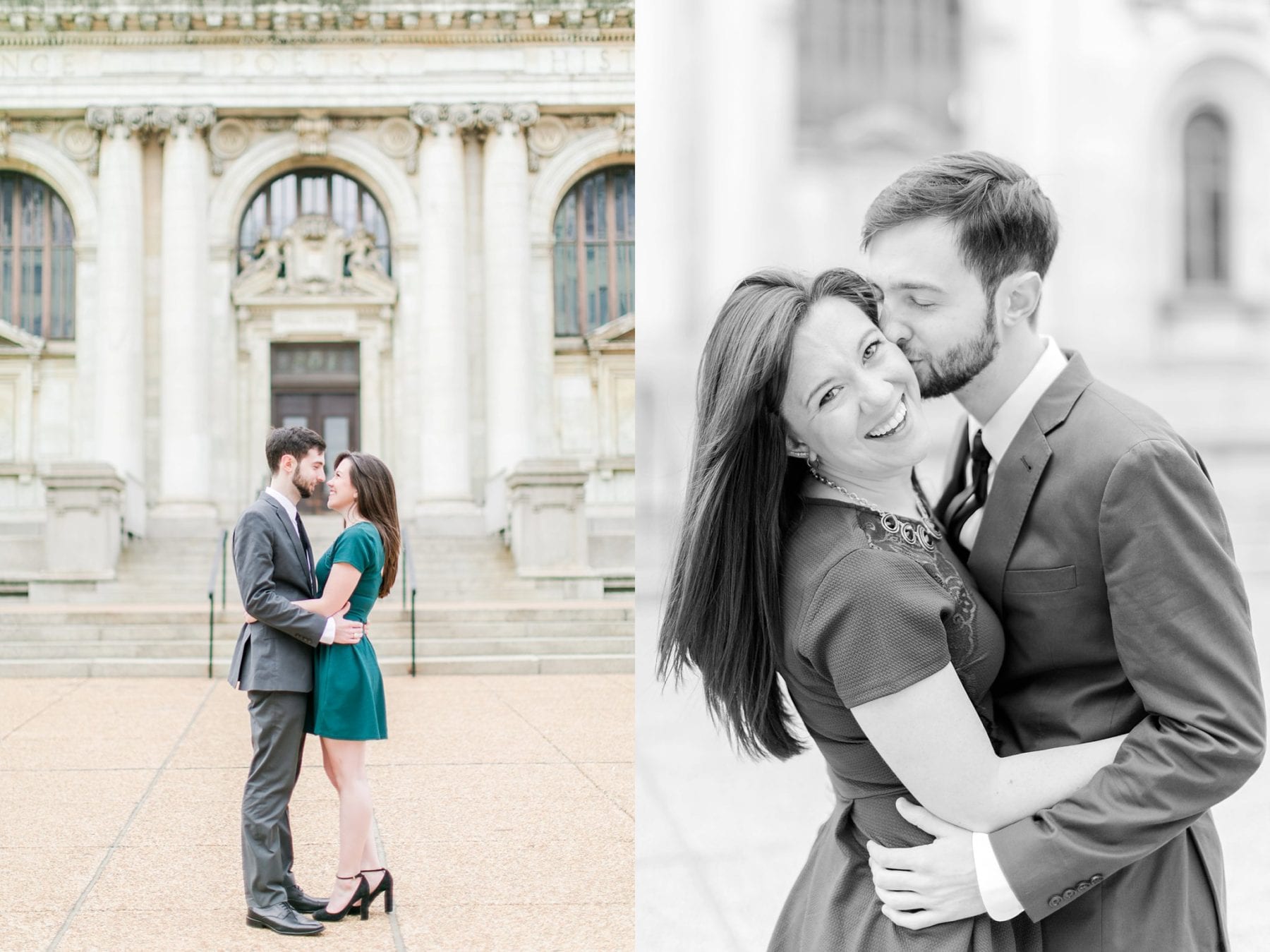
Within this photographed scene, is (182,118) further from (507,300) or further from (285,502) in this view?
(285,502)

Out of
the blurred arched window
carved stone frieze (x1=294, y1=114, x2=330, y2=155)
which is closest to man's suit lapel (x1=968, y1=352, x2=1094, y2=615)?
the blurred arched window

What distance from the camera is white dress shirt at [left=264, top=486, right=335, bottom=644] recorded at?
3625 millimetres

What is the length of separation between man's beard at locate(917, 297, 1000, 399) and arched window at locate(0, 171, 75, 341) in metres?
16.1

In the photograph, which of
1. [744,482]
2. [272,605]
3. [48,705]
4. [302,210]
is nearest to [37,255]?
[302,210]

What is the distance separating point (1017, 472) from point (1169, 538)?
235mm

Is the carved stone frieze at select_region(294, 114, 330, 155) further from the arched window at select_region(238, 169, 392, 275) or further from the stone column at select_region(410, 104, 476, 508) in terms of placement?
the stone column at select_region(410, 104, 476, 508)

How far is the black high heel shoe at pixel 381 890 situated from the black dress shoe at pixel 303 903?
143mm

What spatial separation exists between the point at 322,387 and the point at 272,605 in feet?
42.3

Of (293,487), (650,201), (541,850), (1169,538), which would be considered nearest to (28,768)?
(541,850)

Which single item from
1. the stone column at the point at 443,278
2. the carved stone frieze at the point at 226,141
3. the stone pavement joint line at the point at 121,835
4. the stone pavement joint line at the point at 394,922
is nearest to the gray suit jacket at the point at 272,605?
the stone pavement joint line at the point at 394,922

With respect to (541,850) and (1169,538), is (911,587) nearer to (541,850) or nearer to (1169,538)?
(1169,538)

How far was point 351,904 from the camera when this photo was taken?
4148mm

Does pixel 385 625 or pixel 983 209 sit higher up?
pixel 983 209

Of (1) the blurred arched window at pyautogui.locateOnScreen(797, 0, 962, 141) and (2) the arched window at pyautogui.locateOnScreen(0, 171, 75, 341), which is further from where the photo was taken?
(2) the arched window at pyautogui.locateOnScreen(0, 171, 75, 341)
